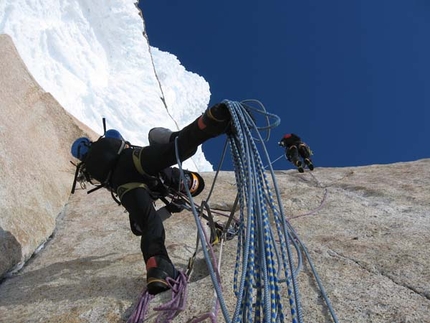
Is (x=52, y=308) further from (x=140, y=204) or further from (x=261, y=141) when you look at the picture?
(x=261, y=141)

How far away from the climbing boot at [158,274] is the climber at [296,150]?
169 inches

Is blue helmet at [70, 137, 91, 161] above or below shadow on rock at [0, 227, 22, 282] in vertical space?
above

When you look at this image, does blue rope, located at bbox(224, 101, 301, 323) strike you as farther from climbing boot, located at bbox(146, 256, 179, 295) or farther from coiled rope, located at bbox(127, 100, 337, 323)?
climbing boot, located at bbox(146, 256, 179, 295)

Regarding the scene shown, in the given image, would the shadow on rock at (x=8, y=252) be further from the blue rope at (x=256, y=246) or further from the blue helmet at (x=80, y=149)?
the blue rope at (x=256, y=246)

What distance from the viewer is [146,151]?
4199mm

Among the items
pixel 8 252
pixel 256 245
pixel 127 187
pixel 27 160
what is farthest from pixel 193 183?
pixel 27 160

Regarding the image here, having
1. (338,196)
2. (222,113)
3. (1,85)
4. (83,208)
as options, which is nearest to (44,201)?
(83,208)

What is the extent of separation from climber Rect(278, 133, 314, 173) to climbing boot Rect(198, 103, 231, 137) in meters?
4.08

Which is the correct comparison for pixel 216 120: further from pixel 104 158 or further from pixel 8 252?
pixel 8 252

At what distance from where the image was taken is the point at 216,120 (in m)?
3.51

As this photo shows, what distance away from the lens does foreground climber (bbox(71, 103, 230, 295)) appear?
3.55 m

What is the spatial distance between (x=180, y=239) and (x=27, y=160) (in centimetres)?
350

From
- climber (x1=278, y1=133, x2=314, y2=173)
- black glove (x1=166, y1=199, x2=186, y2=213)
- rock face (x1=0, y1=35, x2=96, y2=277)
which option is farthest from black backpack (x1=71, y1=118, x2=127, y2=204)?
climber (x1=278, y1=133, x2=314, y2=173)

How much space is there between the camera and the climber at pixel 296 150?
7590 mm
